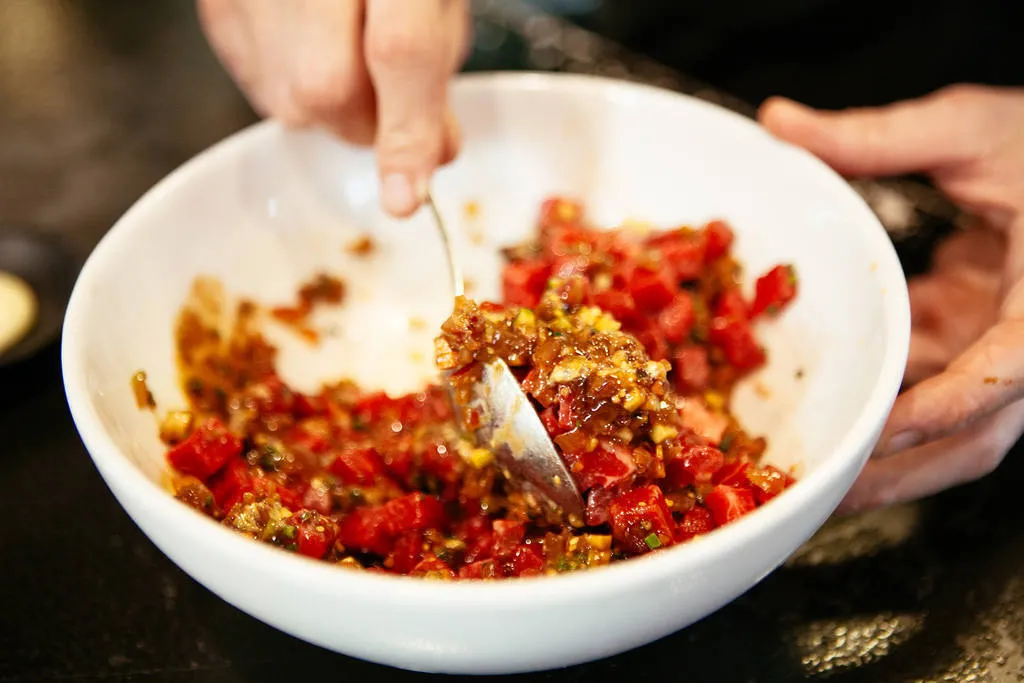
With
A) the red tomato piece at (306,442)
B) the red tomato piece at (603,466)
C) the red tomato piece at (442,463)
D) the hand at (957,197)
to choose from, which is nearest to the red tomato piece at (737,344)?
the hand at (957,197)

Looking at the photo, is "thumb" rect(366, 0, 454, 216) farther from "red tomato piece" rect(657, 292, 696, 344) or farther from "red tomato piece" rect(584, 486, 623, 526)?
"red tomato piece" rect(584, 486, 623, 526)

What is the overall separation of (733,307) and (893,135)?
64 centimetres

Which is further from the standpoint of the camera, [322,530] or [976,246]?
[976,246]

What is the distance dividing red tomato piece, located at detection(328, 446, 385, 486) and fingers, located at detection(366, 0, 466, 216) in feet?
1.74

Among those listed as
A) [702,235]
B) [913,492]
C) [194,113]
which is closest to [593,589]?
[913,492]

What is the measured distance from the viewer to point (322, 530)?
1496mm

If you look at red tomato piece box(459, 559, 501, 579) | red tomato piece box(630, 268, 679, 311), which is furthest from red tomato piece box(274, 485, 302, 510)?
red tomato piece box(630, 268, 679, 311)

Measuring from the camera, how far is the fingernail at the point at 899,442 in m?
1.57

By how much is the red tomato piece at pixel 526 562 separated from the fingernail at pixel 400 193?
0.77 m

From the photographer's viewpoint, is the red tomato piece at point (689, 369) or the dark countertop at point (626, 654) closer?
the dark countertop at point (626, 654)

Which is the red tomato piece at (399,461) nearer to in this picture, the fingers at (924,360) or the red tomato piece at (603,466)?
the red tomato piece at (603,466)

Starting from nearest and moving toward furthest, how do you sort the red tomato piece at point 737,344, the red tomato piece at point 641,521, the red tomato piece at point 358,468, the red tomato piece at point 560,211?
the red tomato piece at point 641,521 → the red tomato piece at point 358,468 → the red tomato piece at point 737,344 → the red tomato piece at point 560,211

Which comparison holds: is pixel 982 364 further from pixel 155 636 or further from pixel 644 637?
pixel 155 636

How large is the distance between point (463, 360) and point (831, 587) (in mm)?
833
